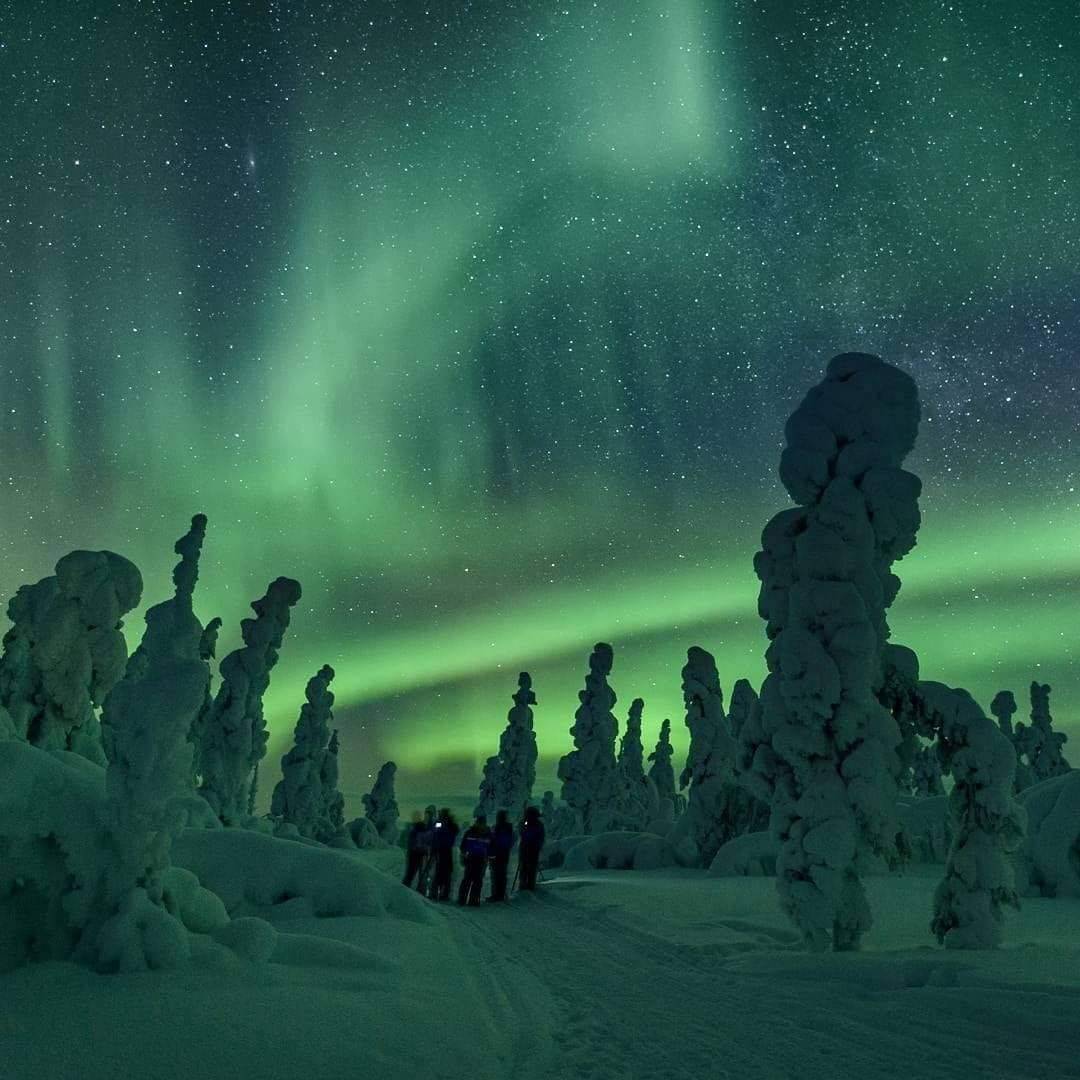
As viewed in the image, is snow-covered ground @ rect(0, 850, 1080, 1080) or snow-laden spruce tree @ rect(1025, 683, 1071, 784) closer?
snow-covered ground @ rect(0, 850, 1080, 1080)

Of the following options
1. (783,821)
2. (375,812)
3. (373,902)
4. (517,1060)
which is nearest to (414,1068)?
(517,1060)

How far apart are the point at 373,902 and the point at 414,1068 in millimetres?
7411

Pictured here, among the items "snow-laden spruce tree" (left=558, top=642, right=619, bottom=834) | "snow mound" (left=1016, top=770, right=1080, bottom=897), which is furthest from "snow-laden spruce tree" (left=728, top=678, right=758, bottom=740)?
"snow mound" (left=1016, top=770, right=1080, bottom=897)

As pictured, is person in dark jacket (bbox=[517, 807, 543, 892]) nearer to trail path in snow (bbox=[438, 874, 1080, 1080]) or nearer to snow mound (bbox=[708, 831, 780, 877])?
snow mound (bbox=[708, 831, 780, 877])

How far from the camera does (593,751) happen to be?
147ft

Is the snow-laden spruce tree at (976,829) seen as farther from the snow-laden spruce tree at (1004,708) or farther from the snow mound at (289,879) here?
the snow-laden spruce tree at (1004,708)

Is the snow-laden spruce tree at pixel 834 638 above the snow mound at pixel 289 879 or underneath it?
above

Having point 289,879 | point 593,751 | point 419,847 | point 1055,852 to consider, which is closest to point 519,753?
point 593,751

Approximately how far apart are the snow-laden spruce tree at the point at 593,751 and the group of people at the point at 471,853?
22450 millimetres

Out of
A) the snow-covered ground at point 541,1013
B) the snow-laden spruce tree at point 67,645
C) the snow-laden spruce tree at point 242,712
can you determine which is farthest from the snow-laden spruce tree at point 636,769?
the snow-covered ground at point 541,1013

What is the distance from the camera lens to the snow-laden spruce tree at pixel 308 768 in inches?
1832

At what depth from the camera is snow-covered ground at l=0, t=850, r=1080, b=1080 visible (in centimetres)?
568

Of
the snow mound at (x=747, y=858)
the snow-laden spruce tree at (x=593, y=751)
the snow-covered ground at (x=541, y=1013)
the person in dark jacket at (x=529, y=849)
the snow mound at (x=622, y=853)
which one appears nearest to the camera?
the snow-covered ground at (x=541, y=1013)

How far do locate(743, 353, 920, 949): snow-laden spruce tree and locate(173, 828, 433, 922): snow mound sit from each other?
20.2ft
